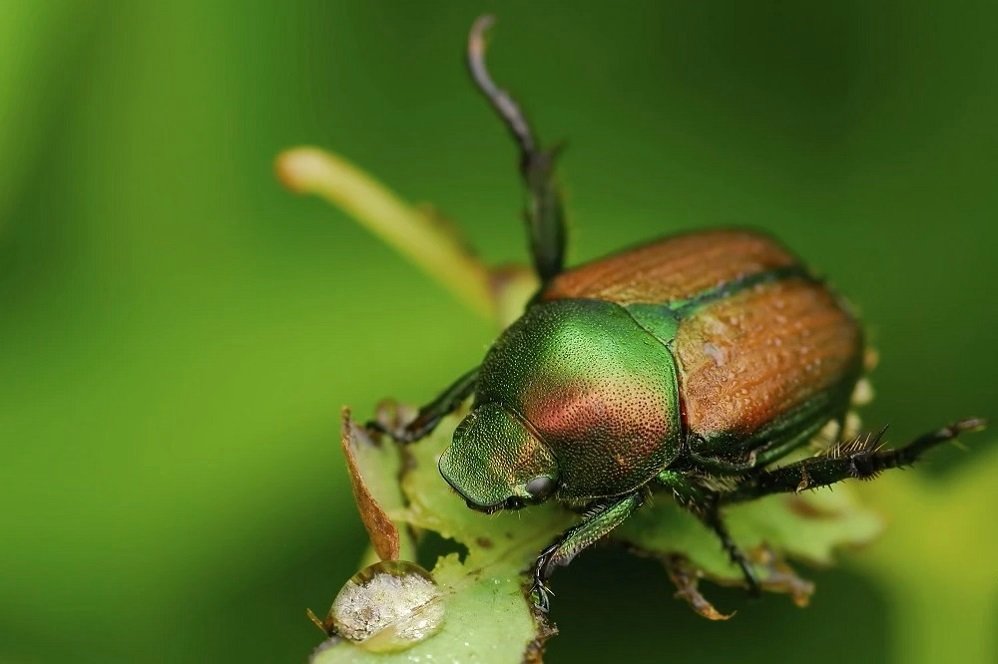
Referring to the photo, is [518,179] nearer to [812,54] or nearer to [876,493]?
[812,54]

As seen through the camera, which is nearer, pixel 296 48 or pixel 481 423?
pixel 481 423

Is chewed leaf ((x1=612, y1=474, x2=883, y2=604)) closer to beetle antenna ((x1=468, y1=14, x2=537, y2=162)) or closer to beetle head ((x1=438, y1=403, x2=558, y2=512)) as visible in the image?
beetle head ((x1=438, y1=403, x2=558, y2=512))

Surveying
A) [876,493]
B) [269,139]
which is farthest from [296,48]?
[876,493]

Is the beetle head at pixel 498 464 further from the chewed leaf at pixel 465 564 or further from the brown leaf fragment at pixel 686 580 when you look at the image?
the brown leaf fragment at pixel 686 580

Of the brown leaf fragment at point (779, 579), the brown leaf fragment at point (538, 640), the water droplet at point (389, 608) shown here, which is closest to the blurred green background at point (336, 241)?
the brown leaf fragment at point (779, 579)

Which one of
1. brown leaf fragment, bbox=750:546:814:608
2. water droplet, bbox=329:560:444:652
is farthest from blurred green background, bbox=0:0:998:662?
water droplet, bbox=329:560:444:652

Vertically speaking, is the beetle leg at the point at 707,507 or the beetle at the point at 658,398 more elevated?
the beetle at the point at 658,398

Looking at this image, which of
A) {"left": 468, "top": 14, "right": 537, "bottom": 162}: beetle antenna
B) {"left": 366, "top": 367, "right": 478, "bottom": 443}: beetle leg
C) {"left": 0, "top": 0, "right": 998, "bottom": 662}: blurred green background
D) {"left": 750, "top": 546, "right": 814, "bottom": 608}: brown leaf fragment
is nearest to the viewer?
{"left": 366, "top": 367, "right": 478, "bottom": 443}: beetle leg

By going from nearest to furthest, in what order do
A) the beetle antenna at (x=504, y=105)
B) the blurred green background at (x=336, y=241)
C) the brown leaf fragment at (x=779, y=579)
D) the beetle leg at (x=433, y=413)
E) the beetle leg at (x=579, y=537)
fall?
the beetle leg at (x=579, y=537) < the beetle leg at (x=433, y=413) < the brown leaf fragment at (x=779, y=579) < the blurred green background at (x=336, y=241) < the beetle antenna at (x=504, y=105)
